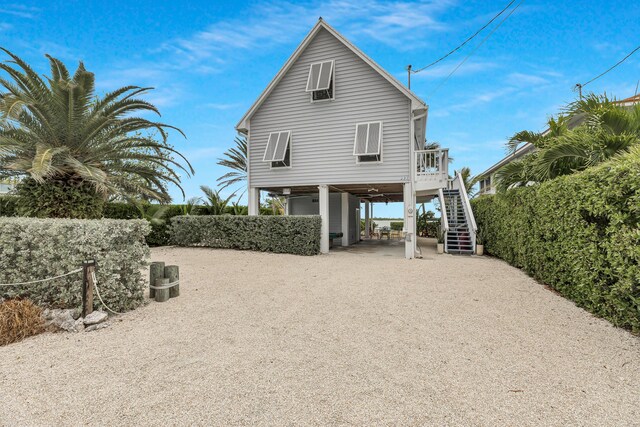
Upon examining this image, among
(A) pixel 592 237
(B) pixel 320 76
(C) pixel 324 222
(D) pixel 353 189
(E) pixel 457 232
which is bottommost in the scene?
(E) pixel 457 232

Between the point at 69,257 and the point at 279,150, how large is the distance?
350 inches

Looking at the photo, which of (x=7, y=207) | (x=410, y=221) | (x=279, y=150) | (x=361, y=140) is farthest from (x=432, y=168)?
(x=7, y=207)

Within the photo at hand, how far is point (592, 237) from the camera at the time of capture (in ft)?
15.6

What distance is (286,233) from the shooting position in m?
11.4

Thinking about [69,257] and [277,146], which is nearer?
[69,257]

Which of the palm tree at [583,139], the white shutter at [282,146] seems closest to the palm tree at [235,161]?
the white shutter at [282,146]

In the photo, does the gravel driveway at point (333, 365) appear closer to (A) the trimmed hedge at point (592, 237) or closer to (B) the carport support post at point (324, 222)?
(A) the trimmed hedge at point (592, 237)

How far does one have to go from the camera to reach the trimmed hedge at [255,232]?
11.3 metres

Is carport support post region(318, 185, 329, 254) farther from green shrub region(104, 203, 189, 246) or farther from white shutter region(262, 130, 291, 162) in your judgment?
green shrub region(104, 203, 189, 246)

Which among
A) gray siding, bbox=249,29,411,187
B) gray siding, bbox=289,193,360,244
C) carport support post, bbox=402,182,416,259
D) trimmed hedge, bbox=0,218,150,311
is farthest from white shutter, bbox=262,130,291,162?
trimmed hedge, bbox=0,218,150,311

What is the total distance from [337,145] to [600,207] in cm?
885

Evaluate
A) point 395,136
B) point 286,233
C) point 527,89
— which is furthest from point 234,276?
point 527,89

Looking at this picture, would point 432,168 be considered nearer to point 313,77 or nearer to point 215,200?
point 313,77

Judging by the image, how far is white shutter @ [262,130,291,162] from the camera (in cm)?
1241
